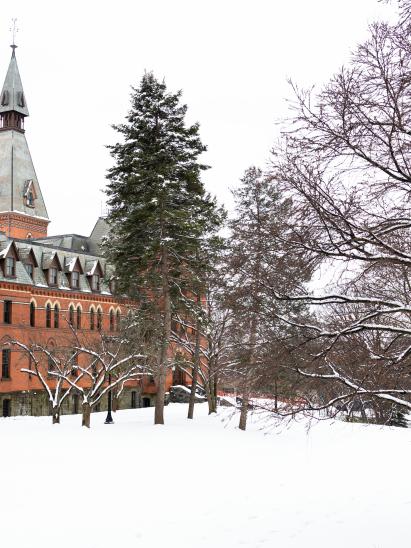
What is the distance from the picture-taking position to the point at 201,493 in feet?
46.4

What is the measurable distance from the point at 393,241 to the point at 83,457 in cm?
1368

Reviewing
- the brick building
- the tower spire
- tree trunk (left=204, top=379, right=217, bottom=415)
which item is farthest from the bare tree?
the tower spire

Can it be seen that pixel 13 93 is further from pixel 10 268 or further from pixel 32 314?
pixel 32 314

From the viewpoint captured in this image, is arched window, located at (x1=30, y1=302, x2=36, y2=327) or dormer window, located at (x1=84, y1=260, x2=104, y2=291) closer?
arched window, located at (x1=30, y1=302, x2=36, y2=327)

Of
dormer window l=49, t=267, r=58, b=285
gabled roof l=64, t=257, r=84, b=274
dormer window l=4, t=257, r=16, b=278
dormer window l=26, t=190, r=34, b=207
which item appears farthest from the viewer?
dormer window l=26, t=190, r=34, b=207

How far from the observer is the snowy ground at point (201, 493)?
420 inches

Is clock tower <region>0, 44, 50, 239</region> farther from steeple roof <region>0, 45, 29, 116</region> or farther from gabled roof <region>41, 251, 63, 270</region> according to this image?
gabled roof <region>41, 251, 63, 270</region>

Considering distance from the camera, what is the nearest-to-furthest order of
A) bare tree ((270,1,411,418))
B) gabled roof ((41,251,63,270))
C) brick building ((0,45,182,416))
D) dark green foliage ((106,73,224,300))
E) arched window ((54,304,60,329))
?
bare tree ((270,1,411,418)) < dark green foliage ((106,73,224,300)) < brick building ((0,45,182,416)) < gabled roof ((41,251,63,270)) < arched window ((54,304,60,329))

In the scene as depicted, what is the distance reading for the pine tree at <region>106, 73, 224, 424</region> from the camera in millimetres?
30312

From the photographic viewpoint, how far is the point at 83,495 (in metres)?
13.6

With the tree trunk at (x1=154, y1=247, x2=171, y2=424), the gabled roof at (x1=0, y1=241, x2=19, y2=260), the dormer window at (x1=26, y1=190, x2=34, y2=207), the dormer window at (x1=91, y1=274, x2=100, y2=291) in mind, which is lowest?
the tree trunk at (x1=154, y1=247, x2=171, y2=424)

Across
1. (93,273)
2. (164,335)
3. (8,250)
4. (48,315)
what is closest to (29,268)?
(8,250)

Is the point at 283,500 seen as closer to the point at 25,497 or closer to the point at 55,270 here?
the point at 25,497

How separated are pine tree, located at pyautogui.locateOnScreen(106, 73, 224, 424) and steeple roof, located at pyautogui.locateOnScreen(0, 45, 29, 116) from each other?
152 ft
